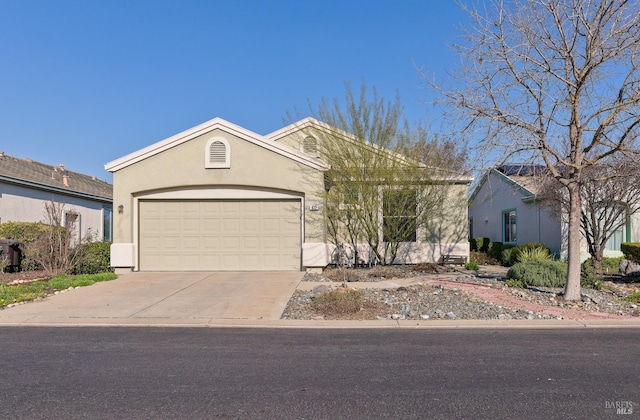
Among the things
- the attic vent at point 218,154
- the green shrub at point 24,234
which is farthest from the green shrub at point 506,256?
the green shrub at point 24,234

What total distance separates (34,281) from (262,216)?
6.55 m

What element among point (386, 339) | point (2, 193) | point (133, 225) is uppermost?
point (2, 193)

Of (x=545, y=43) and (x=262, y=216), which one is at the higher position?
(x=545, y=43)

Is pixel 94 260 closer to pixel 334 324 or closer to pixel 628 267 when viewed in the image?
pixel 334 324

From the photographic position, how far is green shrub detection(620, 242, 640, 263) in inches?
622

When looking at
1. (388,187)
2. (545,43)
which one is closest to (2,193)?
(388,187)

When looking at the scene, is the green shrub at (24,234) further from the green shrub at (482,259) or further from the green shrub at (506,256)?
the green shrub at (506,256)

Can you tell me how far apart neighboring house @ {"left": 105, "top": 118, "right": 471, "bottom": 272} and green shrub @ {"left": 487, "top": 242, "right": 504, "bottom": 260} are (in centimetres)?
682

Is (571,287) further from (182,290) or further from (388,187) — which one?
(182,290)

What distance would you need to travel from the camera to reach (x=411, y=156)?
15008 millimetres

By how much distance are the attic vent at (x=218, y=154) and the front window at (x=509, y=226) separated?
43.8 ft

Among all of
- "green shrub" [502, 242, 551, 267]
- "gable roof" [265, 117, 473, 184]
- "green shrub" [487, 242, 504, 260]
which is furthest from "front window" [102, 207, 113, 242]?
"green shrub" [502, 242, 551, 267]

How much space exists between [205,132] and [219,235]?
3.27 metres

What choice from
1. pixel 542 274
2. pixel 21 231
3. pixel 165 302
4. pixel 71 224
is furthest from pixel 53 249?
pixel 542 274
